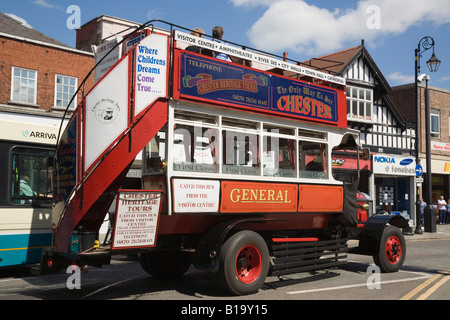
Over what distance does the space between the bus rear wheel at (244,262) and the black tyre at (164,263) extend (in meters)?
1.50

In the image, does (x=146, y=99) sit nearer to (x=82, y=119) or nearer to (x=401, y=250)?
(x=82, y=119)

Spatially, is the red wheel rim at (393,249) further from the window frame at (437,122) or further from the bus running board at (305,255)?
the window frame at (437,122)

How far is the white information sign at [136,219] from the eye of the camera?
5.61 m

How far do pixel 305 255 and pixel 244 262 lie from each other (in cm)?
131

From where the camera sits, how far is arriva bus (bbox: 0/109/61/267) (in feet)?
25.6

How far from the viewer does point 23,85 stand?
1734cm

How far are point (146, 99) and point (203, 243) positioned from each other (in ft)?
7.14

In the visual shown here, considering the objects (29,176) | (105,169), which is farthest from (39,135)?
(105,169)

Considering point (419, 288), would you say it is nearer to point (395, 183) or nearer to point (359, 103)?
point (359, 103)

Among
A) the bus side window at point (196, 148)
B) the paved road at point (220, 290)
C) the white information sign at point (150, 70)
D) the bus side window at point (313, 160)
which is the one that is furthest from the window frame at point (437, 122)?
the white information sign at point (150, 70)

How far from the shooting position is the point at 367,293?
22.3 ft

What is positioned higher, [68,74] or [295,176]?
[68,74]

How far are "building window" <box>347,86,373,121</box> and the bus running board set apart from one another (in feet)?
52.3
